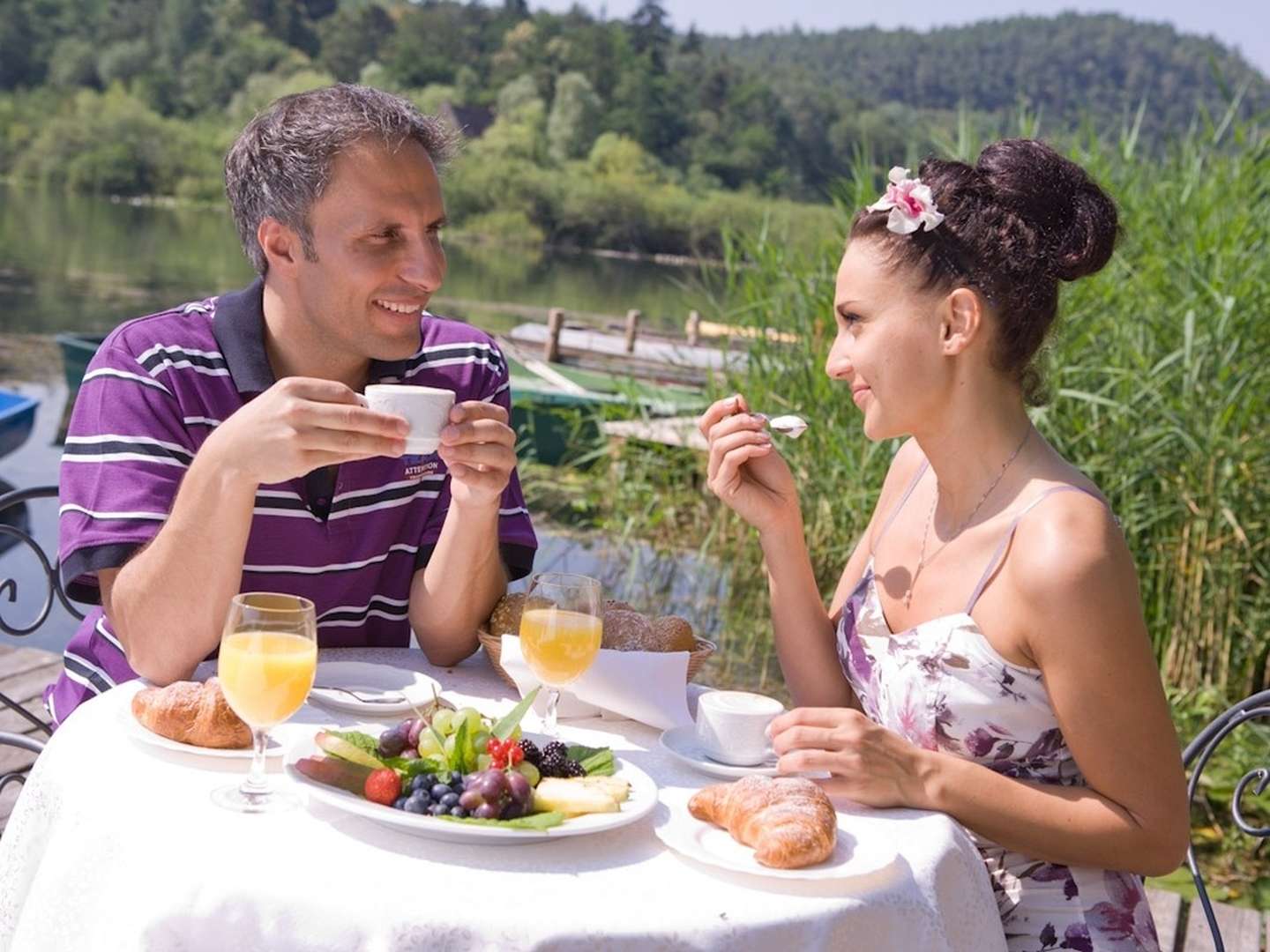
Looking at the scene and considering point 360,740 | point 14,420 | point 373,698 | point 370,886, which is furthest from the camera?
point 14,420

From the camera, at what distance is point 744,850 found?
52.9 inches

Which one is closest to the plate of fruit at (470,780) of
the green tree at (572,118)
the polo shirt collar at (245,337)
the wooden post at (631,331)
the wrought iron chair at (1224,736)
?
the polo shirt collar at (245,337)

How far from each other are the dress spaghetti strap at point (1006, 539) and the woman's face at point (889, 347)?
7.9 inches

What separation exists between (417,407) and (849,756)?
648 millimetres

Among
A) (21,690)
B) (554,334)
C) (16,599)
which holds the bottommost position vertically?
(554,334)

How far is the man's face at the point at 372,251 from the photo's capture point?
2039 millimetres

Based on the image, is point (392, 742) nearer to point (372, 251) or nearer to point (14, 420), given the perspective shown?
point (372, 251)

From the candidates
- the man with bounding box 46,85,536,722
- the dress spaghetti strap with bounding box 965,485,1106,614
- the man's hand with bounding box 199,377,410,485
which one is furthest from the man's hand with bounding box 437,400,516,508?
the dress spaghetti strap with bounding box 965,485,1106,614

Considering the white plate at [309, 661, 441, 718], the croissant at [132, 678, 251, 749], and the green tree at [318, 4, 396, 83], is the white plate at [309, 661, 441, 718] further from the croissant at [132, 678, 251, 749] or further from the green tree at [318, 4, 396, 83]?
the green tree at [318, 4, 396, 83]

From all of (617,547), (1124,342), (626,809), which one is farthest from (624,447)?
(626,809)

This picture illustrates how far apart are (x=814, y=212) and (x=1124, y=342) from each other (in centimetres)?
191

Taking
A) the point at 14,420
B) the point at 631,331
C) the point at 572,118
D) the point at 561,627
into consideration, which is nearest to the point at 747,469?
the point at 561,627

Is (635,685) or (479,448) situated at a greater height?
(479,448)

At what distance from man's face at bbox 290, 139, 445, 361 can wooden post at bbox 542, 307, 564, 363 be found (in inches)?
499
